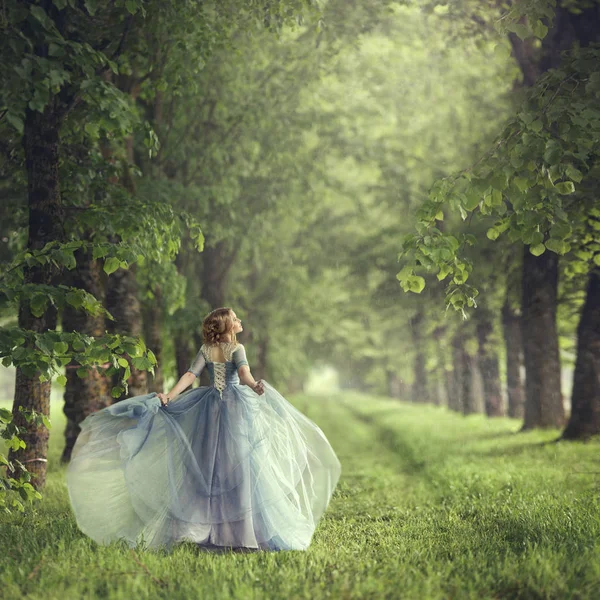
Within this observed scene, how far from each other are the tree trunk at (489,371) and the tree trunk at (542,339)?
6398 millimetres

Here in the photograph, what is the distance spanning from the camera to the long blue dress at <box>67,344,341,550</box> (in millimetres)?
5574

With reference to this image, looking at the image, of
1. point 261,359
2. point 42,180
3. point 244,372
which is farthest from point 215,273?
point 244,372

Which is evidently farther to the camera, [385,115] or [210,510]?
[385,115]

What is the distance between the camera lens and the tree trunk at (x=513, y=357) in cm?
1850

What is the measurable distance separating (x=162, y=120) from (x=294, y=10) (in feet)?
18.1

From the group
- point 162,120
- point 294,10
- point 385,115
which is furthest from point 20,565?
point 385,115

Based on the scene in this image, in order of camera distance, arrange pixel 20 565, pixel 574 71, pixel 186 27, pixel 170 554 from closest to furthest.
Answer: pixel 20 565 < pixel 170 554 < pixel 574 71 < pixel 186 27

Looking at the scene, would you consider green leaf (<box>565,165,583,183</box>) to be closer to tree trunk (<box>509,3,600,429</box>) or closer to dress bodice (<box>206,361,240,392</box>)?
dress bodice (<box>206,361,240,392</box>)

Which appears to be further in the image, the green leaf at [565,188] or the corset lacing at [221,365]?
the corset lacing at [221,365]

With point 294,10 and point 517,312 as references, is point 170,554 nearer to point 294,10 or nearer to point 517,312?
point 294,10

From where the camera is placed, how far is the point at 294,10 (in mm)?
7586

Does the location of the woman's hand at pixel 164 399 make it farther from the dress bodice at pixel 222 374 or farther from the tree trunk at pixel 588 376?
→ the tree trunk at pixel 588 376

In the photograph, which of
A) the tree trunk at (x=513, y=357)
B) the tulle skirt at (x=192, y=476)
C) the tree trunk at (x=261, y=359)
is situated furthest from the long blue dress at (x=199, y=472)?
the tree trunk at (x=261, y=359)

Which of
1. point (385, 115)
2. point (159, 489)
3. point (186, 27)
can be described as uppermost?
point (385, 115)
